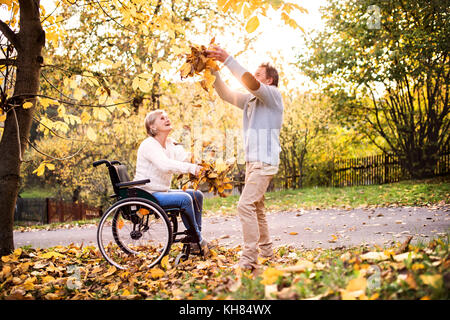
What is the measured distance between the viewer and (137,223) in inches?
148

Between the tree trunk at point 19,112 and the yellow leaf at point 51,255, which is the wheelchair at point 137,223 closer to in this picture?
the yellow leaf at point 51,255

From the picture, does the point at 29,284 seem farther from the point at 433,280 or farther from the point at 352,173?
the point at 352,173

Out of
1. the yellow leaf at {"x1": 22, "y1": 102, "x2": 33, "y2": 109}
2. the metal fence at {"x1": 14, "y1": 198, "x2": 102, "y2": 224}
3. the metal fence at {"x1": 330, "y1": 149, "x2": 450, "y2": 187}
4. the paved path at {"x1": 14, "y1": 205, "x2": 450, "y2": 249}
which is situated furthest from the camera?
the metal fence at {"x1": 14, "y1": 198, "x2": 102, "y2": 224}

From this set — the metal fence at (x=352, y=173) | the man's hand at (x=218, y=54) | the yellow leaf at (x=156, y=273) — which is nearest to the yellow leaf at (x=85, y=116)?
the man's hand at (x=218, y=54)

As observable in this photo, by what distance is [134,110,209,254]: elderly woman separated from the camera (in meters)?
3.69

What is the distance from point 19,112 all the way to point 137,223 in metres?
2.01

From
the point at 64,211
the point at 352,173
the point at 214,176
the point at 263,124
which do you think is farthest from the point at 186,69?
the point at 64,211

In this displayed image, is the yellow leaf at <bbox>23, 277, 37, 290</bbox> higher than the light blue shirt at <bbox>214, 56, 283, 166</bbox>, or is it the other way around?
the light blue shirt at <bbox>214, 56, 283, 166</bbox>

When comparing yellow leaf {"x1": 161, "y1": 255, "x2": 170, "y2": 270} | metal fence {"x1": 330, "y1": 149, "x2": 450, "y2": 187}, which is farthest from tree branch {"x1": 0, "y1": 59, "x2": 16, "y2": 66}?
metal fence {"x1": 330, "y1": 149, "x2": 450, "y2": 187}

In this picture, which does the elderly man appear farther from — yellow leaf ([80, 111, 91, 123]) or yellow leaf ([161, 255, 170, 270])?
yellow leaf ([80, 111, 91, 123])

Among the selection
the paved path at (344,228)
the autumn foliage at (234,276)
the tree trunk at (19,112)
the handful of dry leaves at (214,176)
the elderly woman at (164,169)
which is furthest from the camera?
the paved path at (344,228)

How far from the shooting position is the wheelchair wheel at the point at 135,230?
3.55 metres

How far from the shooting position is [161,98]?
11844 millimetres

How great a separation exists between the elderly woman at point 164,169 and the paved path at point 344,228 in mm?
1327
